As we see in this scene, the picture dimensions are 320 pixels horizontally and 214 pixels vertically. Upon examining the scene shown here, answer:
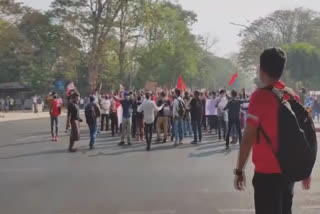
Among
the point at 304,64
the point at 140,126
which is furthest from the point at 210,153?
the point at 304,64

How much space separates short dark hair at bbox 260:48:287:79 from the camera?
3.71 metres

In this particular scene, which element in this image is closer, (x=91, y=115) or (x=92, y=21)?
(x=91, y=115)

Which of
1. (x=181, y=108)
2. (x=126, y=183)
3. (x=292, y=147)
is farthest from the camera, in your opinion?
(x=181, y=108)

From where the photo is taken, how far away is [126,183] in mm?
9008

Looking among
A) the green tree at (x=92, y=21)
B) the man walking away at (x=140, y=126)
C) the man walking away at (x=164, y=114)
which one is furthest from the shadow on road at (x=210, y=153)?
the green tree at (x=92, y=21)

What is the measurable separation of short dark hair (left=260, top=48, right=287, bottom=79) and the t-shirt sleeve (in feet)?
0.67

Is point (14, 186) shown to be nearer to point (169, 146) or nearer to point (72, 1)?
point (169, 146)

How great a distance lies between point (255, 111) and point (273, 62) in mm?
395

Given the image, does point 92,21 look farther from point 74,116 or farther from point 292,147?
point 292,147

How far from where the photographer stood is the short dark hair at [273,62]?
371cm

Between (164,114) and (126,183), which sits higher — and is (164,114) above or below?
above

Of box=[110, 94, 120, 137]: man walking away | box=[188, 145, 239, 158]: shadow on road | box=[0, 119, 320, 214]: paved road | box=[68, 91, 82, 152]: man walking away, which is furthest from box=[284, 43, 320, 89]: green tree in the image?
box=[68, 91, 82, 152]: man walking away

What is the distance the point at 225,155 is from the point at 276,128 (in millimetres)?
9834

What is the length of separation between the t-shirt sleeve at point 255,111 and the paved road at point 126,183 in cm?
313
